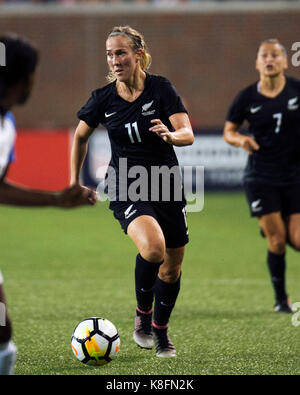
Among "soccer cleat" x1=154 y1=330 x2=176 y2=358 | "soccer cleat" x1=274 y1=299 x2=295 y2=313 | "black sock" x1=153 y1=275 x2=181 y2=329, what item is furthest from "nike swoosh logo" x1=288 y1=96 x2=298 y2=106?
"soccer cleat" x1=154 y1=330 x2=176 y2=358

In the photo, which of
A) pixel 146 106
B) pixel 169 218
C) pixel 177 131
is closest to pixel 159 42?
pixel 146 106

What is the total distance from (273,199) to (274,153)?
0.41 metres

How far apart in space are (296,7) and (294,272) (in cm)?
1474

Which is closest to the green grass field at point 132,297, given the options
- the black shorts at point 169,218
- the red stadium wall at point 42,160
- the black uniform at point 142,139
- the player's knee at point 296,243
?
the player's knee at point 296,243

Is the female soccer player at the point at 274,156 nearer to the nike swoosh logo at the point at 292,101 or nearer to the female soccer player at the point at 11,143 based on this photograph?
the nike swoosh logo at the point at 292,101

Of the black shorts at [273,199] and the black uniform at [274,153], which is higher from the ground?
the black uniform at [274,153]

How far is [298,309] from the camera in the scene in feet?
22.9

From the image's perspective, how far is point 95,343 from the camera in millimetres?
5035

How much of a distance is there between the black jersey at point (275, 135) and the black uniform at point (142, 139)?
6.00ft

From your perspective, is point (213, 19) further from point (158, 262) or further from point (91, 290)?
point (158, 262)

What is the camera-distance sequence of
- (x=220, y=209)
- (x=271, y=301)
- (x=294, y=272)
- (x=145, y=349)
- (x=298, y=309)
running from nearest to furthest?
(x=145, y=349)
(x=298, y=309)
(x=271, y=301)
(x=294, y=272)
(x=220, y=209)

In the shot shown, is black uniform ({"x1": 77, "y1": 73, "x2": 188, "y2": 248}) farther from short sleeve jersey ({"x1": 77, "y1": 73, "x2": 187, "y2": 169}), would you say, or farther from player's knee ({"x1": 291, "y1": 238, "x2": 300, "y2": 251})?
player's knee ({"x1": 291, "y1": 238, "x2": 300, "y2": 251})

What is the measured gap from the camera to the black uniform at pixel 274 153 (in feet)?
23.0

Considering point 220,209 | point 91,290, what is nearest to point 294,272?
point 91,290
